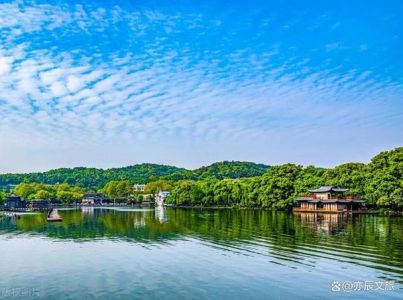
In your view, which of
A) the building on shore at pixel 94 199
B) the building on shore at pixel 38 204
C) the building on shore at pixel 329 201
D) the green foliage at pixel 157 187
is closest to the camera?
the building on shore at pixel 329 201

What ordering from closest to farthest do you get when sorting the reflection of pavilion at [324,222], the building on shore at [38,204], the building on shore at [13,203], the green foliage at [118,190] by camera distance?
the reflection of pavilion at [324,222] → the building on shore at [13,203] → the building on shore at [38,204] → the green foliage at [118,190]

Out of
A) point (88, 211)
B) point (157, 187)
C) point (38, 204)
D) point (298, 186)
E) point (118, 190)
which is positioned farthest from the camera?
point (118, 190)

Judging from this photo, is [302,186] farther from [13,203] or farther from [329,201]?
[13,203]

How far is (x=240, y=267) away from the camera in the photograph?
69.9 feet

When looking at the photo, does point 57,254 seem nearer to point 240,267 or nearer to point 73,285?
point 73,285

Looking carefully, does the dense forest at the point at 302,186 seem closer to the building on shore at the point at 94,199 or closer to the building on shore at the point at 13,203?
the building on shore at the point at 13,203

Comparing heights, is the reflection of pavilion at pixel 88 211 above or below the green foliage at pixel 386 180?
below

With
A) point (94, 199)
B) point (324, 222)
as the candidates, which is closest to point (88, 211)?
point (324, 222)

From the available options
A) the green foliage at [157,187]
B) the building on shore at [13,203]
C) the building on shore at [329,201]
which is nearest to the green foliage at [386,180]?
the building on shore at [329,201]

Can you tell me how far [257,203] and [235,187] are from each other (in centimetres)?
1244

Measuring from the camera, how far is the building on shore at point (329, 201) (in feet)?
215

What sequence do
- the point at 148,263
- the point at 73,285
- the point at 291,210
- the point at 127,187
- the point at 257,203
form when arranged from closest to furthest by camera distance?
the point at 73,285
the point at 148,263
the point at 291,210
the point at 257,203
the point at 127,187

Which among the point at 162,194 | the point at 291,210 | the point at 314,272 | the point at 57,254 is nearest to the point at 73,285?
the point at 57,254

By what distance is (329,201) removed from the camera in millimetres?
67312
